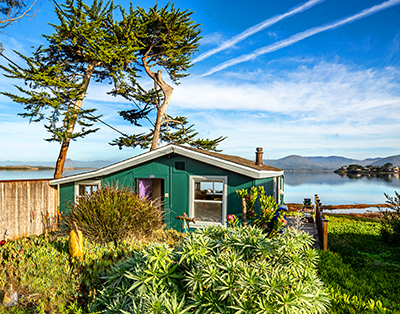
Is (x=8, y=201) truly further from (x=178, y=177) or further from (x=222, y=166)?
(x=222, y=166)

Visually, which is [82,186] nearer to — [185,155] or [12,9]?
Result: [185,155]

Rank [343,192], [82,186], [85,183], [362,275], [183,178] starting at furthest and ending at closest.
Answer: [343,192]
[82,186]
[85,183]
[183,178]
[362,275]

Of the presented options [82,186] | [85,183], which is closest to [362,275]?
[85,183]

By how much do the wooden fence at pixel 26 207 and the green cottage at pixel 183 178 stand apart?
1.51ft

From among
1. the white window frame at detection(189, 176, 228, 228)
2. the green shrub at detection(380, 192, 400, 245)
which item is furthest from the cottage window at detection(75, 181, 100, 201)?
the green shrub at detection(380, 192, 400, 245)

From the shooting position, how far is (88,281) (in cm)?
470

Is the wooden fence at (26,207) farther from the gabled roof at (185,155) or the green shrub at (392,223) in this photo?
the green shrub at (392,223)

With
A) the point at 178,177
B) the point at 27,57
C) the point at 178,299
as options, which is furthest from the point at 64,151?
the point at 178,299

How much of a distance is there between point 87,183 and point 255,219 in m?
7.06

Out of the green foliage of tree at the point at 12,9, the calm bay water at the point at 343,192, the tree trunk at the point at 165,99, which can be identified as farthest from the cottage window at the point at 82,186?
the calm bay water at the point at 343,192

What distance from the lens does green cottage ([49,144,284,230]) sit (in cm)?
956

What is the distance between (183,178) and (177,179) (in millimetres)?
248

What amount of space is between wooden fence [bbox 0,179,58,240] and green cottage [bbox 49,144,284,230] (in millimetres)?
459

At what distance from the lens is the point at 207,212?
10.6 metres
